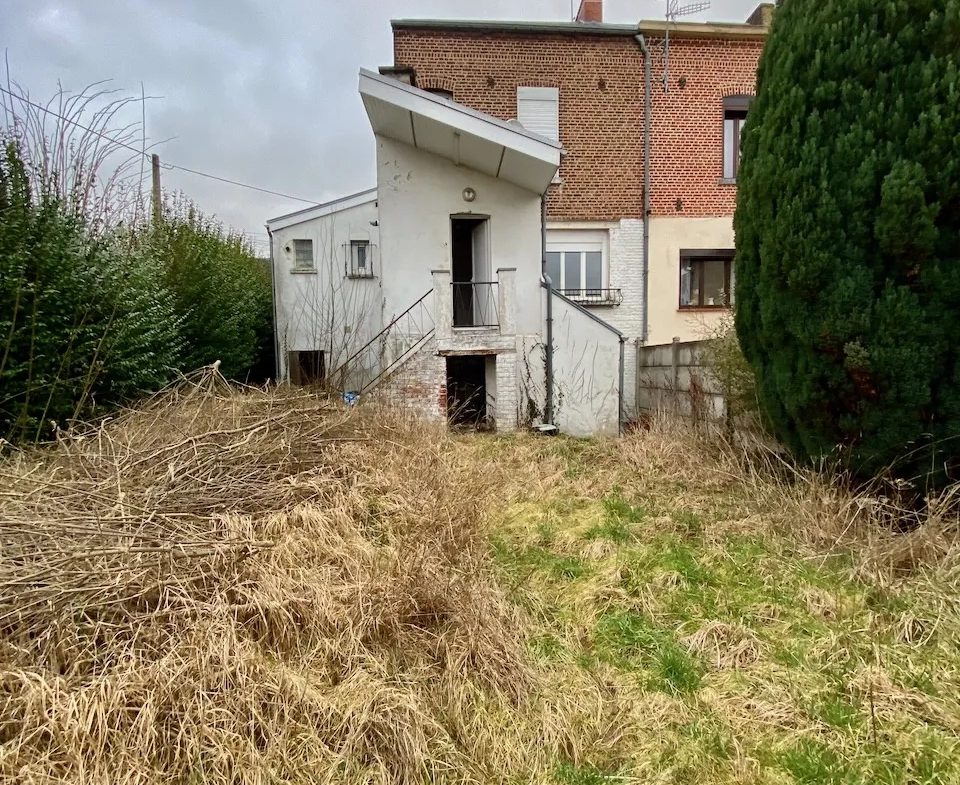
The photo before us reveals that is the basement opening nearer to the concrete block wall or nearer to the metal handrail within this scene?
the metal handrail

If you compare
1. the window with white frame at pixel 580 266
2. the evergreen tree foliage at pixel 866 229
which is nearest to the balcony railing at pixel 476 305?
the window with white frame at pixel 580 266

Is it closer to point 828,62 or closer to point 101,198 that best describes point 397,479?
point 101,198

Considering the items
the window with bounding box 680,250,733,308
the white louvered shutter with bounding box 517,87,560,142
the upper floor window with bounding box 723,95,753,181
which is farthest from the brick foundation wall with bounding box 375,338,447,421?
the upper floor window with bounding box 723,95,753,181

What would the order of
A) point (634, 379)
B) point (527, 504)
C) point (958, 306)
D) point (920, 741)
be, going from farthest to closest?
point (634, 379) < point (527, 504) < point (958, 306) < point (920, 741)

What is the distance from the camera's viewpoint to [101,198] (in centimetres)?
545

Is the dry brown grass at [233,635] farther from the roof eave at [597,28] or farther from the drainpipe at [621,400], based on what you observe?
the roof eave at [597,28]

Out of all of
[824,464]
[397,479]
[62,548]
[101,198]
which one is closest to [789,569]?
[824,464]

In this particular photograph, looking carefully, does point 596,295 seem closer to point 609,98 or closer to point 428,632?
point 609,98

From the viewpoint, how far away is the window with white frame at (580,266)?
12352mm

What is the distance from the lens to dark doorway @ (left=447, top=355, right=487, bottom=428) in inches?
380

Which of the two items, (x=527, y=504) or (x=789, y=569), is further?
(x=527, y=504)

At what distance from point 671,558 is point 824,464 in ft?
5.74

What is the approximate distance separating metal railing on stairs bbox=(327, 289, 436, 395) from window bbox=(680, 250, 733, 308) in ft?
21.4

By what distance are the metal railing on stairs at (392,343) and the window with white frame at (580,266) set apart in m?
3.88
